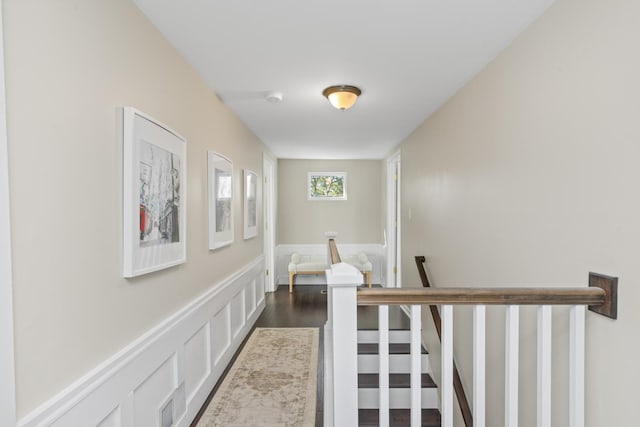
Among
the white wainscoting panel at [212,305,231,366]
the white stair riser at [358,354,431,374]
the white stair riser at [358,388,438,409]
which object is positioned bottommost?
the white stair riser at [358,388,438,409]

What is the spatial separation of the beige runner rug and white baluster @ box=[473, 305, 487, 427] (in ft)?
4.28

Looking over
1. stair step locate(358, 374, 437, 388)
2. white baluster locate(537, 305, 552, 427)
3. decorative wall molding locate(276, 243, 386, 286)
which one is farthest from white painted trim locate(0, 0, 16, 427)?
decorative wall molding locate(276, 243, 386, 286)

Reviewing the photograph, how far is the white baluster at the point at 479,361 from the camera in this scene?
127 centimetres

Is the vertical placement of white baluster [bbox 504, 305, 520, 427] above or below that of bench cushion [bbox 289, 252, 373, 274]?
above

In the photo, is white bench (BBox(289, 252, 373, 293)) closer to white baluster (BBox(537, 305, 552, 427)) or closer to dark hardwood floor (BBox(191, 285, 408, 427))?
dark hardwood floor (BBox(191, 285, 408, 427))

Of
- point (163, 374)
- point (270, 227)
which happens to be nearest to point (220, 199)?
point (163, 374)

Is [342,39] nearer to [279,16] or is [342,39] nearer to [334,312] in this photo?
[279,16]

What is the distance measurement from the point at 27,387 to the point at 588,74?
2.17 m

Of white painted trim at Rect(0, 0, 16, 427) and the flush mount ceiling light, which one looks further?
the flush mount ceiling light

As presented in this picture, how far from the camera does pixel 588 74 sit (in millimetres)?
1283

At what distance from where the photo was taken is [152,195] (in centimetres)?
161

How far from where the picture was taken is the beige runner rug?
228 cm

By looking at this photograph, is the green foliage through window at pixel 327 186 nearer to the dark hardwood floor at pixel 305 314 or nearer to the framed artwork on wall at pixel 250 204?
the dark hardwood floor at pixel 305 314

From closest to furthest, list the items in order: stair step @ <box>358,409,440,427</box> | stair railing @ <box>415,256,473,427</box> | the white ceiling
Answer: the white ceiling < stair railing @ <box>415,256,473,427</box> < stair step @ <box>358,409,440,427</box>
